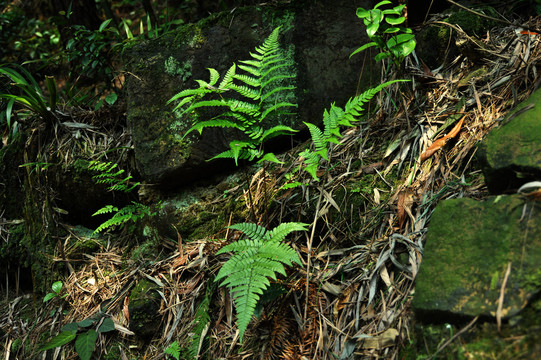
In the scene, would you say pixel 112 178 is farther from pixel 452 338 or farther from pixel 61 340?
pixel 452 338

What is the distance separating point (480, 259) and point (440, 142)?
2.74 feet

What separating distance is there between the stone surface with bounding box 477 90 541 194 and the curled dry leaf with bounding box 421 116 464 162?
1.28 feet

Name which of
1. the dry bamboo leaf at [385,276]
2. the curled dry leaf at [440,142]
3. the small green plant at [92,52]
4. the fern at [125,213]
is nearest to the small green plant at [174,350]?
the fern at [125,213]

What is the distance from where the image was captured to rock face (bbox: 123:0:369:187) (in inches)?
116

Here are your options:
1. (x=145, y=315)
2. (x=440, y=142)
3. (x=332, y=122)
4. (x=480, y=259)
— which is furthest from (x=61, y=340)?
(x=440, y=142)

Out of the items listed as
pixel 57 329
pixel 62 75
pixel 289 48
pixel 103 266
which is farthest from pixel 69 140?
pixel 62 75

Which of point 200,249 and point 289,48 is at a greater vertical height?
point 289,48

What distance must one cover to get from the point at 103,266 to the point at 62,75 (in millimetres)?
3437

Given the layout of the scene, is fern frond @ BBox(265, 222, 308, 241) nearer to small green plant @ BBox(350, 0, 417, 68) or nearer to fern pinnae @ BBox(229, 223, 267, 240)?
fern pinnae @ BBox(229, 223, 267, 240)

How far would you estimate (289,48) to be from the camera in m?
2.99

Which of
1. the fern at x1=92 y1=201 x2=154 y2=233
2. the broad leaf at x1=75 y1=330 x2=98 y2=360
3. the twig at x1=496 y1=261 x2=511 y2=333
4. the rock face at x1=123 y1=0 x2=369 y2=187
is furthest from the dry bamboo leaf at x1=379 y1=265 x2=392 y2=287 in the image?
the broad leaf at x1=75 y1=330 x2=98 y2=360

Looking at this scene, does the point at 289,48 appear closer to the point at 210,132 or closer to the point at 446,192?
the point at 210,132

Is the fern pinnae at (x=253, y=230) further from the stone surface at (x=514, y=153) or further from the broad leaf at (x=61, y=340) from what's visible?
the broad leaf at (x=61, y=340)

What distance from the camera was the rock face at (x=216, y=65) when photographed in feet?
9.71
